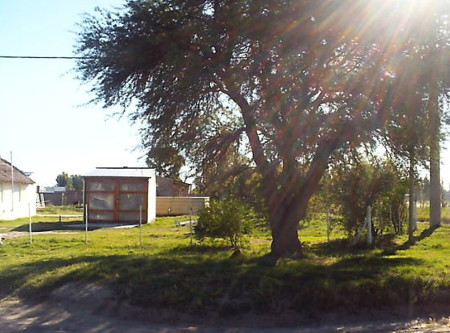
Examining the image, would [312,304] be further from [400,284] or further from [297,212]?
[297,212]

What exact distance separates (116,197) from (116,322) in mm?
23725

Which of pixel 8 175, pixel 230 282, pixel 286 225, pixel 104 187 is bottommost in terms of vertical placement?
pixel 230 282

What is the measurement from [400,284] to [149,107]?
22.4 ft

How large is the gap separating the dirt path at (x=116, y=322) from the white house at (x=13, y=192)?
24.6 m

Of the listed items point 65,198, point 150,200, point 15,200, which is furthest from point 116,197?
point 65,198

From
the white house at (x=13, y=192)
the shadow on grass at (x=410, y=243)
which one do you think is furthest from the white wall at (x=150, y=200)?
the shadow on grass at (x=410, y=243)

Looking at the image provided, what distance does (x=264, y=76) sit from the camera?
458 inches

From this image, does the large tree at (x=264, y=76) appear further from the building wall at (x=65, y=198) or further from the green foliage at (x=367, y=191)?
the building wall at (x=65, y=198)

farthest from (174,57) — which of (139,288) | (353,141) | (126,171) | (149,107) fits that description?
(126,171)

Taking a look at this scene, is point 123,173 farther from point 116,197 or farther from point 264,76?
point 264,76

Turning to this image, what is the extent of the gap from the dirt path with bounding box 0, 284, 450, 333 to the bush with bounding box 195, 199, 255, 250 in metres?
5.71

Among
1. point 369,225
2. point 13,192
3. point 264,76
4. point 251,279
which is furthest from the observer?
point 13,192

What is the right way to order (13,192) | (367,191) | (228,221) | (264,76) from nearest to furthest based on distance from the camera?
(264,76)
(228,221)
(367,191)
(13,192)

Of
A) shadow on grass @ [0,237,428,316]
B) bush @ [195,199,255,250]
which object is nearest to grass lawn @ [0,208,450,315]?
shadow on grass @ [0,237,428,316]
